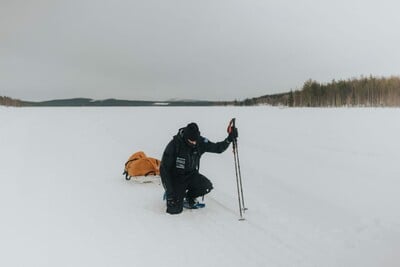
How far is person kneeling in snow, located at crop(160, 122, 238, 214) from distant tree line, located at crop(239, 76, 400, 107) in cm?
2710

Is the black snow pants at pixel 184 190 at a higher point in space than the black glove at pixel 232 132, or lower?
lower

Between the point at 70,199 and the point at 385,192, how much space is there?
18.0ft

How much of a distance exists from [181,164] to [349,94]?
34396 millimetres

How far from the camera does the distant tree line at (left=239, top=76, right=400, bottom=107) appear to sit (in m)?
31.7

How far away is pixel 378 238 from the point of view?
4.77 m

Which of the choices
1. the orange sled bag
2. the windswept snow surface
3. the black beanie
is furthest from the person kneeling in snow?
the orange sled bag

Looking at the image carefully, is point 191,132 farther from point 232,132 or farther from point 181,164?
point 232,132

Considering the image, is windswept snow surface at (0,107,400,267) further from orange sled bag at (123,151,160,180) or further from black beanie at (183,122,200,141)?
black beanie at (183,122,200,141)

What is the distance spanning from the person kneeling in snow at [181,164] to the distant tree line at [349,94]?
27.1m

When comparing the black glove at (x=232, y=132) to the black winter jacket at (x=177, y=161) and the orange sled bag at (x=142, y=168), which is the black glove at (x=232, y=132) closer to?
the black winter jacket at (x=177, y=161)

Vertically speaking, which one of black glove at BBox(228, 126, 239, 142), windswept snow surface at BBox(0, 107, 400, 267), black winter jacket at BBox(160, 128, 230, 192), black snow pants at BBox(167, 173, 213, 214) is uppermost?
black glove at BBox(228, 126, 239, 142)

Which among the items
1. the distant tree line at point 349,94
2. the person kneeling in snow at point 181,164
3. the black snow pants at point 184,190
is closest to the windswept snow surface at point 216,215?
the black snow pants at point 184,190

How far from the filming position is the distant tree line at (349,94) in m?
31.7

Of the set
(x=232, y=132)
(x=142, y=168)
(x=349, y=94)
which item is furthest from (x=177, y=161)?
(x=349, y=94)
